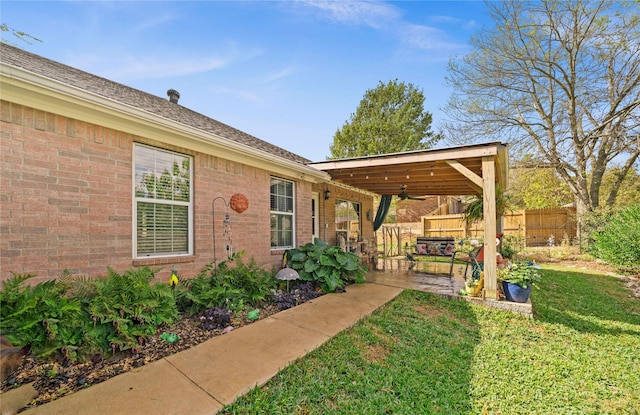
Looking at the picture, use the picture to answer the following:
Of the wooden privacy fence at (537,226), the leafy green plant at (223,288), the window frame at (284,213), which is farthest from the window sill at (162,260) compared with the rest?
the wooden privacy fence at (537,226)

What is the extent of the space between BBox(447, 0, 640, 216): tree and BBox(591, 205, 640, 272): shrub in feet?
16.1

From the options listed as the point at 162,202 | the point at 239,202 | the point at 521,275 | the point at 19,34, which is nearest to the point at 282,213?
the point at 239,202

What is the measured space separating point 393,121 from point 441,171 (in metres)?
12.7

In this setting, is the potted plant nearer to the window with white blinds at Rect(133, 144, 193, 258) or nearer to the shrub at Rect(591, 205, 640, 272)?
the window with white blinds at Rect(133, 144, 193, 258)

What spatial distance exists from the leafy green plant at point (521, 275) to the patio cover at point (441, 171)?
25 cm

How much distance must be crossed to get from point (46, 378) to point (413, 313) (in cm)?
464

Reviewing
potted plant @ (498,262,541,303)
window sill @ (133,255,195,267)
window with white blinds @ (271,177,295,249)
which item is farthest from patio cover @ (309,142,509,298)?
window sill @ (133,255,195,267)

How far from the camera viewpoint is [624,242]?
8.24 meters

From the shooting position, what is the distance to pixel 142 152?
4.14 metres

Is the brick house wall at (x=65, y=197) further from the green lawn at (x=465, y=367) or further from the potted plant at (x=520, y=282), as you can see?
the potted plant at (x=520, y=282)

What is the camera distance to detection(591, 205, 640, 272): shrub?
7977 mm

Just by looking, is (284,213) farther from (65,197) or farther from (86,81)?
(86,81)

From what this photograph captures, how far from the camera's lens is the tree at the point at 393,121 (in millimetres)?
18266

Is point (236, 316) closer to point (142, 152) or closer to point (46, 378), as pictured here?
point (46, 378)
